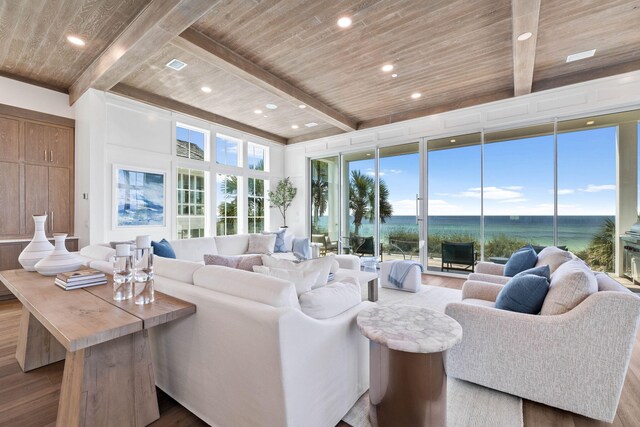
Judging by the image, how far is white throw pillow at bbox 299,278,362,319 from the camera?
1.56 metres

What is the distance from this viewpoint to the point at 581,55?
3686 mm

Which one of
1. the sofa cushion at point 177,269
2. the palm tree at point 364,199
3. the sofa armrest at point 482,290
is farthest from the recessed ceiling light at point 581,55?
the sofa cushion at point 177,269

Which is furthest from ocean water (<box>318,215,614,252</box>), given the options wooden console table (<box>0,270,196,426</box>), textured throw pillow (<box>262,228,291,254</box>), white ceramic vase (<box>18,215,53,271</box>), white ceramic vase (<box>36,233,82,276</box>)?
white ceramic vase (<box>18,215,53,271</box>)

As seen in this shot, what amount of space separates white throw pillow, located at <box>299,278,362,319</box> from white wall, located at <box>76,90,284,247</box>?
4.20 meters

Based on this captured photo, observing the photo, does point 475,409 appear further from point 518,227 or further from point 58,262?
point 518,227

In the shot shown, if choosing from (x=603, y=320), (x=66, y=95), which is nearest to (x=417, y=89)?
(x=603, y=320)

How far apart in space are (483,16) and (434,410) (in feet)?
11.5

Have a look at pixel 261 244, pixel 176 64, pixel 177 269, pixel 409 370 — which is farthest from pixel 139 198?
pixel 409 370

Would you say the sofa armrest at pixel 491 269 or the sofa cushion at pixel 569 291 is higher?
the sofa cushion at pixel 569 291

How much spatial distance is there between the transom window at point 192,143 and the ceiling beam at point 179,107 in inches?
13.1

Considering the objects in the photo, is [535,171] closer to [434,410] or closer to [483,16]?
[483,16]

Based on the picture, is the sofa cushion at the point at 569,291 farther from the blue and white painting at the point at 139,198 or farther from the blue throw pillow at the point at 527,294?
Answer: the blue and white painting at the point at 139,198

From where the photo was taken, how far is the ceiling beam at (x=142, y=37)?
A: 99.3 inches

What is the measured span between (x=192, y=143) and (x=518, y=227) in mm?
6256
